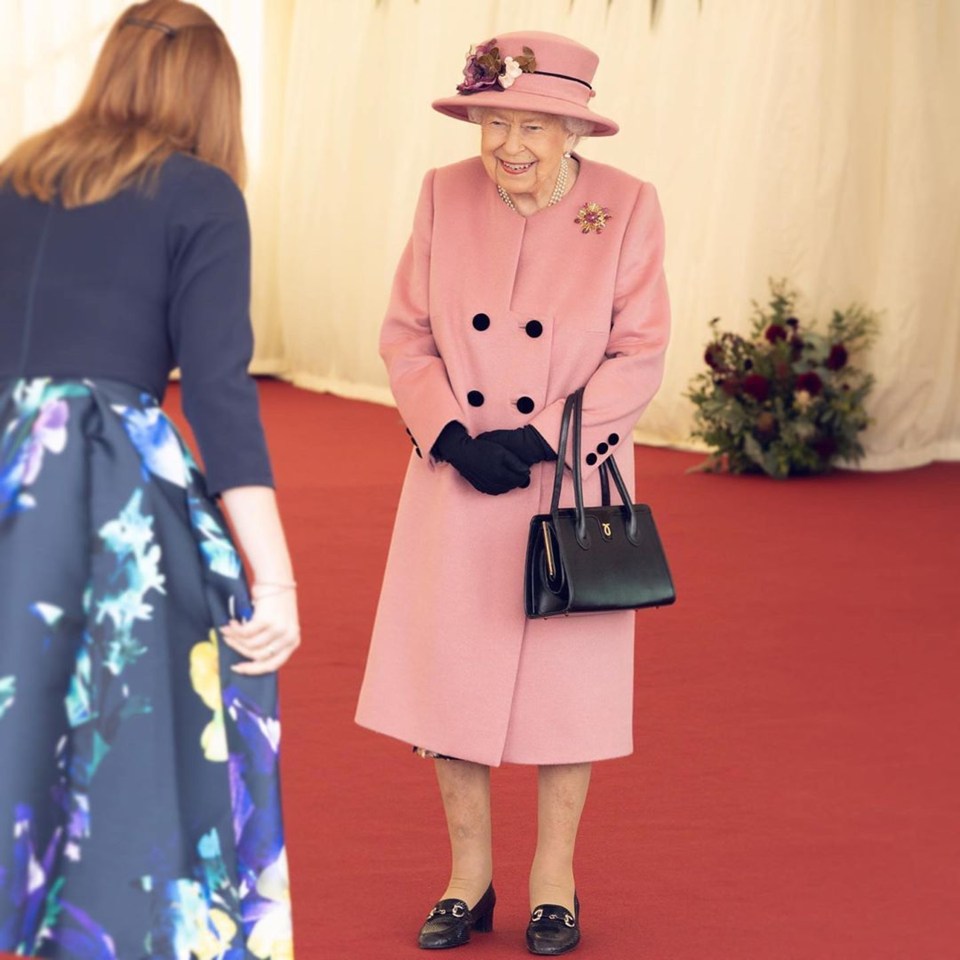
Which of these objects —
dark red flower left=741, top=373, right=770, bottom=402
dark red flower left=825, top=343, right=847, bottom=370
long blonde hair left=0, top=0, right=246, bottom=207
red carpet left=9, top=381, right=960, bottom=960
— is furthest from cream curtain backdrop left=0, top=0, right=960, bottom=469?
long blonde hair left=0, top=0, right=246, bottom=207

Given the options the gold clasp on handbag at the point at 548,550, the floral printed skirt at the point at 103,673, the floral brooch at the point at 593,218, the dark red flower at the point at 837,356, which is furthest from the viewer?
the dark red flower at the point at 837,356

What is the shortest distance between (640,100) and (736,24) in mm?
672

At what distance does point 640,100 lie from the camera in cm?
841

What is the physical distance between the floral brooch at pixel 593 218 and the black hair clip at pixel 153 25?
38.0 inches

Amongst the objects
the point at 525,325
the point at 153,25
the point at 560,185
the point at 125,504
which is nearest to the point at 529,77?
the point at 560,185

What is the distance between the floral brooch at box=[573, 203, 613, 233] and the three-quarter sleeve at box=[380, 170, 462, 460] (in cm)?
25

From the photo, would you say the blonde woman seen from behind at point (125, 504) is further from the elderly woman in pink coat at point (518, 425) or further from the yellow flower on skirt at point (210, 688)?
the elderly woman in pink coat at point (518, 425)

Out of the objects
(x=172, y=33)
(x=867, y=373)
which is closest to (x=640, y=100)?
(x=867, y=373)

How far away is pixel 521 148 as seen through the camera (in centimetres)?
262

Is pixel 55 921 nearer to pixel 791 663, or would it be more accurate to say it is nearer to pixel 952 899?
pixel 952 899

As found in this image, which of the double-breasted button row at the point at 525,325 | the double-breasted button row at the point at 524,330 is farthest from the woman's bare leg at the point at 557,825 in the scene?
the double-breasted button row at the point at 525,325

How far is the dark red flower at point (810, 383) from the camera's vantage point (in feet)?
24.3

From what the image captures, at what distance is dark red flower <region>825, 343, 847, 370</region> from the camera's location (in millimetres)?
7406

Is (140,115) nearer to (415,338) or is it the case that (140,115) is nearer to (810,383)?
(415,338)
